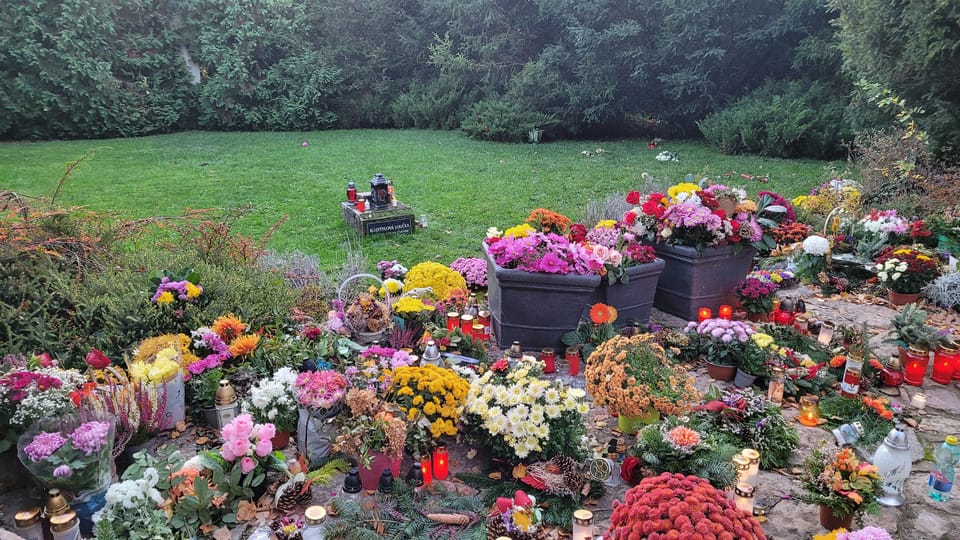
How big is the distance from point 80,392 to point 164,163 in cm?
1016

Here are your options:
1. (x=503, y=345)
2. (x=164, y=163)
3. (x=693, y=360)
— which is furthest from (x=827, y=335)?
(x=164, y=163)

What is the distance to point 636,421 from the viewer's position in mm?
3469

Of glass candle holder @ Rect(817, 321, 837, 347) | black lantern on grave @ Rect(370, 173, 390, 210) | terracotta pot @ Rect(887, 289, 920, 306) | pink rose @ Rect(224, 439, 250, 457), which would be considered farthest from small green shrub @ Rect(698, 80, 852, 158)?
pink rose @ Rect(224, 439, 250, 457)

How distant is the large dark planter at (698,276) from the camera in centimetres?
492

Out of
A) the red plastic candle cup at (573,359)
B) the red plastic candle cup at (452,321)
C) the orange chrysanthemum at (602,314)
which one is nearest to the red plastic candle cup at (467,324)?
the red plastic candle cup at (452,321)

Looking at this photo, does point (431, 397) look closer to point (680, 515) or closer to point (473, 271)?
point (680, 515)

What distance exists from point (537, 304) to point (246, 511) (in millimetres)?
2347

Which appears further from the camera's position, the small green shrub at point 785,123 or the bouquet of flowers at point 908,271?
the small green shrub at point 785,123

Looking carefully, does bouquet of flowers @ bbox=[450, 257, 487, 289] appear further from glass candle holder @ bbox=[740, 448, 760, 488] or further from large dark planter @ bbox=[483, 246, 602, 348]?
glass candle holder @ bbox=[740, 448, 760, 488]

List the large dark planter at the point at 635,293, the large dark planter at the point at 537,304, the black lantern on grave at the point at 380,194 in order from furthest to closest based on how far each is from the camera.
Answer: the black lantern on grave at the point at 380,194 → the large dark planter at the point at 635,293 → the large dark planter at the point at 537,304

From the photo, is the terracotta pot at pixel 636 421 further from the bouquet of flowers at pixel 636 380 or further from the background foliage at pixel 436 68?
the background foliage at pixel 436 68

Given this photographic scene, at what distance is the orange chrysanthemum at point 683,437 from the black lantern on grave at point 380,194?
5327 mm

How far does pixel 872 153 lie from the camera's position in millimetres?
7879

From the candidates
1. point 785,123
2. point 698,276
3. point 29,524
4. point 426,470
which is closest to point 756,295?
point 698,276
